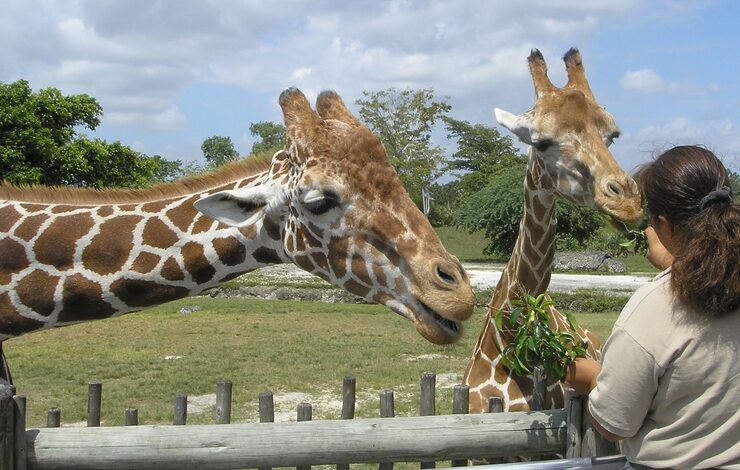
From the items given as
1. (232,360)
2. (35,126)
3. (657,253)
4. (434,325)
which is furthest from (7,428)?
(35,126)

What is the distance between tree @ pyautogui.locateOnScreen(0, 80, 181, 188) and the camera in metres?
20.5

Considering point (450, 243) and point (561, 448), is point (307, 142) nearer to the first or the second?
point (561, 448)

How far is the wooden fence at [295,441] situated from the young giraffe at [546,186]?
46.3 inches

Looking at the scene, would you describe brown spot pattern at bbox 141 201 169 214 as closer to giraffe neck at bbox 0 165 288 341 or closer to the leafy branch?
giraffe neck at bbox 0 165 288 341

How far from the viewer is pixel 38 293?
12.2 feet

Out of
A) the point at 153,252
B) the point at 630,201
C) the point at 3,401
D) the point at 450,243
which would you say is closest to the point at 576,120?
the point at 630,201

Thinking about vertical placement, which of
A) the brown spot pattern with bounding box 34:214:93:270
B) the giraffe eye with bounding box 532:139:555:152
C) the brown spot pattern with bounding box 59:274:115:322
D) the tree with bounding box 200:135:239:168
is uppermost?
the tree with bounding box 200:135:239:168

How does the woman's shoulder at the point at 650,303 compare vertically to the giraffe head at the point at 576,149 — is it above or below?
below

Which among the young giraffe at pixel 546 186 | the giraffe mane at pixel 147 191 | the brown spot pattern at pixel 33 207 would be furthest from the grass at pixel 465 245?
the brown spot pattern at pixel 33 207

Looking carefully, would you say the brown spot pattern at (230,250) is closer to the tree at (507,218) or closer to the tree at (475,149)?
the tree at (507,218)

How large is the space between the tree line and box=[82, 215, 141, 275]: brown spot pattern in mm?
789

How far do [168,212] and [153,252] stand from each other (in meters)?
0.30

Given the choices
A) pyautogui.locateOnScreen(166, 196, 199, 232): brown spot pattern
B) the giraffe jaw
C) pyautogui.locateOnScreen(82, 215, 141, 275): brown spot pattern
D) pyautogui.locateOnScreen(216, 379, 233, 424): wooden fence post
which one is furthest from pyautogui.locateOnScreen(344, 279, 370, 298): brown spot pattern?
pyautogui.locateOnScreen(82, 215, 141, 275): brown spot pattern

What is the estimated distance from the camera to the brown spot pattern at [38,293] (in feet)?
12.2
